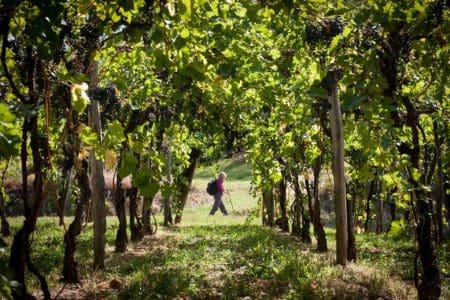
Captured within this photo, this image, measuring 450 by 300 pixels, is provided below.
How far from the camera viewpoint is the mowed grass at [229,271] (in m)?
6.07

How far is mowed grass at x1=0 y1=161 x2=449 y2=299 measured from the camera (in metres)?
6.07

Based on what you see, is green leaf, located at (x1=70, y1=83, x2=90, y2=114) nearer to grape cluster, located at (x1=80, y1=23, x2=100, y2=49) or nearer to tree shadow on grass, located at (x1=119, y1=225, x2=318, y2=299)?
grape cluster, located at (x1=80, y1=23, x2=100, y2=49)

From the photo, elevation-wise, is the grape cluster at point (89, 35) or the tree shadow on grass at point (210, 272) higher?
the grape cluster at point (89, 35)

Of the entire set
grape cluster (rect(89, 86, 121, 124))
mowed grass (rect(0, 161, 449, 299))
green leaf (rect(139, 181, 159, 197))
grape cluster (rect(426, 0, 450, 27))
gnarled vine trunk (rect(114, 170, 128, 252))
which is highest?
grape cluster (rect(89, 86, 121, 124))

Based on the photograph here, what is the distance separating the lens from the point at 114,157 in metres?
1.84

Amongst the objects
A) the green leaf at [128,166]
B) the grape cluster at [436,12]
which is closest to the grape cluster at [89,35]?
the grape cluster at [436,12]

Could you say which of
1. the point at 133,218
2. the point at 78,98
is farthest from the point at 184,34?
the point at 133,218

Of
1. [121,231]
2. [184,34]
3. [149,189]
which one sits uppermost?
[184,34]

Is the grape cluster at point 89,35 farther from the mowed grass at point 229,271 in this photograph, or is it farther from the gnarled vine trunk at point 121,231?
the gnarled vine trunk at point 121,231

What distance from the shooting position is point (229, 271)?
7371mm

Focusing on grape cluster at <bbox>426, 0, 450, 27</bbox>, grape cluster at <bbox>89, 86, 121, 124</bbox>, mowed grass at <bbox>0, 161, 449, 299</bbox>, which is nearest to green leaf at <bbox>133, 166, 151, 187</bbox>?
grape cluster at <bbox>426, 0, 450, 27</bbox>

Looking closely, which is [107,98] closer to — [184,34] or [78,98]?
[184,34]

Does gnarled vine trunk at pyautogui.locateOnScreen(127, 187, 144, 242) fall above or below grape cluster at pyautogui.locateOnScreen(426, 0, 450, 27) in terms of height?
below

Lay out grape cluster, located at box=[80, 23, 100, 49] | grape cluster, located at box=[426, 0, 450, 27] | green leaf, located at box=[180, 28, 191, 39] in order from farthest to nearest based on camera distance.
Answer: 1. grape cluster, located at box=[80, 23, 100, 49]
2. grape cluster, located at box=[426, 0, 450, 27]
3. green leaf, located at box=[180, 28, 191, 39]
